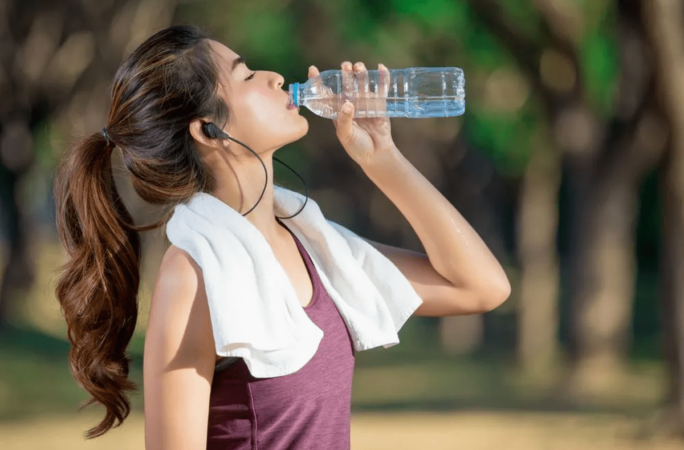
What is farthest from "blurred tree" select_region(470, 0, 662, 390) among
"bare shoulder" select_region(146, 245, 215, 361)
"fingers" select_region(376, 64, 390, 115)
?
"bare shoulder" select_region(146, 245, 215, 361)

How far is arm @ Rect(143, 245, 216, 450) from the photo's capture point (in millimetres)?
2629

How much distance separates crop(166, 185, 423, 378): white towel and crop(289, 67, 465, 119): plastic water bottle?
37cm

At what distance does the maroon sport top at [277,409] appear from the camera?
277 centimetres

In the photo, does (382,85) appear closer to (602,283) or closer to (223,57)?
(223,57)

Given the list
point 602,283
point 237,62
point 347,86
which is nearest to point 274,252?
point 237,62

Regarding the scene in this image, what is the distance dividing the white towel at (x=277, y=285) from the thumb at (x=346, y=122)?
23 cm

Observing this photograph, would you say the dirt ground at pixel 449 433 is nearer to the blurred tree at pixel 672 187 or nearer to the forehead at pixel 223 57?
the blurred tree at pixel 672 187

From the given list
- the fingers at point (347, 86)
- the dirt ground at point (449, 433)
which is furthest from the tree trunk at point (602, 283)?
the fingers at point (347, 86)

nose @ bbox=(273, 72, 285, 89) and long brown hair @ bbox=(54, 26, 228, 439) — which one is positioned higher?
nose @ bbox=(273, 72, 285, 89)

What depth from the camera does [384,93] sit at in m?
3.38

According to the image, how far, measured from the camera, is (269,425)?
9.11 feet

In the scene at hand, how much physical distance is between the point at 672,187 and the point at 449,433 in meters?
3.01

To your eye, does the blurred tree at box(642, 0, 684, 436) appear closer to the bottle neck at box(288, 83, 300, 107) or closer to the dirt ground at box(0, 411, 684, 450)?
the dirt ground at box(0, 411, 684, 450)

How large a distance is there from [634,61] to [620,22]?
87 centimetres
